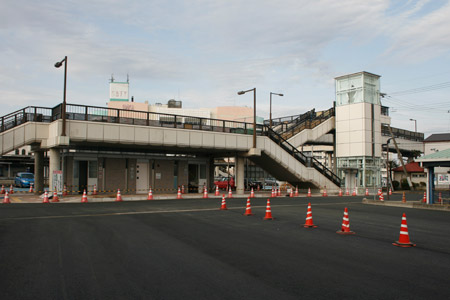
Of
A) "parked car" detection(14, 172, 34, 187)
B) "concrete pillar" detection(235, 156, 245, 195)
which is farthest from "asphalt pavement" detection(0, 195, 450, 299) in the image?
"parked car" detection(14, 172, 34, 187)

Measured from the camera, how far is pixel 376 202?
26.6 metres

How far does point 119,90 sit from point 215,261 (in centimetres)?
9026

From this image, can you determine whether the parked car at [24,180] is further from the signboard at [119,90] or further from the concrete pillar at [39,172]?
the signboard at [119,90]

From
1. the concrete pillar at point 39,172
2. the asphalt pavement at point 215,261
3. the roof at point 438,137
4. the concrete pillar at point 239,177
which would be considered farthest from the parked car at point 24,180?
the roof at point 438,137

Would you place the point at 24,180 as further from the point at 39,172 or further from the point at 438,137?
the point at 438,137

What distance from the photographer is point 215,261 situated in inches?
325

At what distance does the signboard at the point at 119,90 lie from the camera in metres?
92.9

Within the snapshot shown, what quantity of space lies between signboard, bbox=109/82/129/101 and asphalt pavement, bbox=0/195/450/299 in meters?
82.0

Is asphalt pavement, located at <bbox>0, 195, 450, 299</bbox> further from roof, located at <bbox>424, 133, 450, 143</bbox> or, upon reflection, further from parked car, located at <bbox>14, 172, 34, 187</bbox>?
roof, located at <bbox>424, 133, 450, 143</bbox>

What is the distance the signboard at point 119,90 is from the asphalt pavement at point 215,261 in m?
82.0

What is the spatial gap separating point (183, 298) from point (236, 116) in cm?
8944

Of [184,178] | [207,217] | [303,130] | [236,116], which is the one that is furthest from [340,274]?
[236,116]

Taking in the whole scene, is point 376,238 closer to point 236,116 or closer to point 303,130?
point 303,130

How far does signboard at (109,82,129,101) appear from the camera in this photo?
92.9m
